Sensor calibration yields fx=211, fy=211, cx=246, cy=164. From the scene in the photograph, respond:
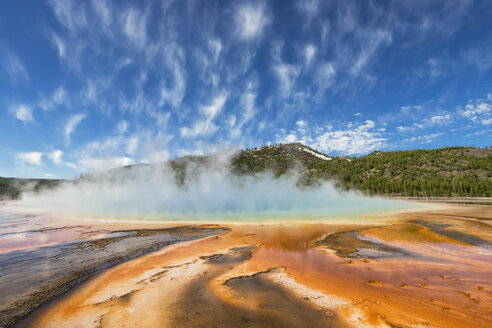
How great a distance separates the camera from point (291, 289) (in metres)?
5.61

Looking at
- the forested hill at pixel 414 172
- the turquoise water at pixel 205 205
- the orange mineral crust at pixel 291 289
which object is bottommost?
the orange mineral crust at pixel 291 289

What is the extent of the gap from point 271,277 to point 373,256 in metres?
4.60

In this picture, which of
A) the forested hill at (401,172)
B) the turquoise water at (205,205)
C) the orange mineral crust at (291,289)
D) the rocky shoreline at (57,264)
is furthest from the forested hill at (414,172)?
the rocky shoreline at (57,264)

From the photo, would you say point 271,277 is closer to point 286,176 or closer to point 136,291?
point 136,291

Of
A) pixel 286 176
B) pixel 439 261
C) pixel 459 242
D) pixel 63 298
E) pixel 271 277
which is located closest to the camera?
pixel 63 298

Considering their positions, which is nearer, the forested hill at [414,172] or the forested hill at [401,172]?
the forested hill at [414,172]

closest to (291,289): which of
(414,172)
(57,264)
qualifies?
(57,264)

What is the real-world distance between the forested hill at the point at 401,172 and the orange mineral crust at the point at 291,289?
69912 mm

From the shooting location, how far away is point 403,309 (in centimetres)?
448

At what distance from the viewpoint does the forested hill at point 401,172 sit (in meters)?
63.8

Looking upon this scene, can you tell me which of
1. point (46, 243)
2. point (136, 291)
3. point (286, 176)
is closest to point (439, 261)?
point (136, 291)

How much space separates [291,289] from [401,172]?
336ft

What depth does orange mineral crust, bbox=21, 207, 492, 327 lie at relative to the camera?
429cm

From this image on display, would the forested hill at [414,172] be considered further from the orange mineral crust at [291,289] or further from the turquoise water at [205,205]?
the orange mineral crust at [291,289]
